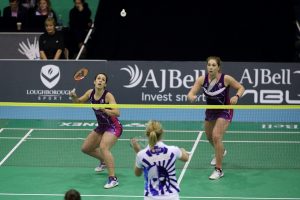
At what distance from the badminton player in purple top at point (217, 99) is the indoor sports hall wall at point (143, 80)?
4.74m

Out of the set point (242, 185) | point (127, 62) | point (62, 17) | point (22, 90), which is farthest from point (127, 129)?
point (62, 17)

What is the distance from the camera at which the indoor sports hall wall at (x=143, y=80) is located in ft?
58.6

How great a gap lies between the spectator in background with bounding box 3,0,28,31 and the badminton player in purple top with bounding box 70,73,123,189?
293 inches

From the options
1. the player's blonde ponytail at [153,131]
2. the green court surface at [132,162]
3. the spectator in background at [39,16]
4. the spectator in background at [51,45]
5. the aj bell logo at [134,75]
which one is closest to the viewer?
the player's blonde ponytail at [153,131]

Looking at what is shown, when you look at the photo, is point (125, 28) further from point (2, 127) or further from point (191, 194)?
point (191, 194)

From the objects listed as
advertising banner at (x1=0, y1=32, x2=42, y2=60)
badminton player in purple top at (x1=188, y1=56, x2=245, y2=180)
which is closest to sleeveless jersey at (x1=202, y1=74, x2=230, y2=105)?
badminton player in purple top at (x1=188, y1=56, x2=245, y2=180)

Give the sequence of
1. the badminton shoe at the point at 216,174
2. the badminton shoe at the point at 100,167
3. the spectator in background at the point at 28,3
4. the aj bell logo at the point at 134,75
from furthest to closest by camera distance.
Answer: the spectator in background at the point at 28,3, the aj bell logo at the point at 134,75, the badminton shoe at the point at 100,167, the badminton shoe at the point at 216,174

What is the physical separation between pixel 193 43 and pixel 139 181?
25.0 feet

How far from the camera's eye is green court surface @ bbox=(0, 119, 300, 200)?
40.7 ft

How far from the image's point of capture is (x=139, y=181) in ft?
42.7

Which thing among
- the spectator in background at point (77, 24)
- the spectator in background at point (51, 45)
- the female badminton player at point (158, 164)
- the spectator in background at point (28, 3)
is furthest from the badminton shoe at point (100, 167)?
the spectator in background at point (28, 3)

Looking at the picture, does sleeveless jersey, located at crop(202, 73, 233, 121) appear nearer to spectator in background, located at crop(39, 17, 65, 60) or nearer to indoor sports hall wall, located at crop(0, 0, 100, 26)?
spectator in background, located at crop(39, 17, 65, 60)

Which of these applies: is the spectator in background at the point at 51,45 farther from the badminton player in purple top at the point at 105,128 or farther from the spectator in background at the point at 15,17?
the badminton player in purple top at the point at 105,128

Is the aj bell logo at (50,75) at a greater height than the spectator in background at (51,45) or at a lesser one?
lesser
